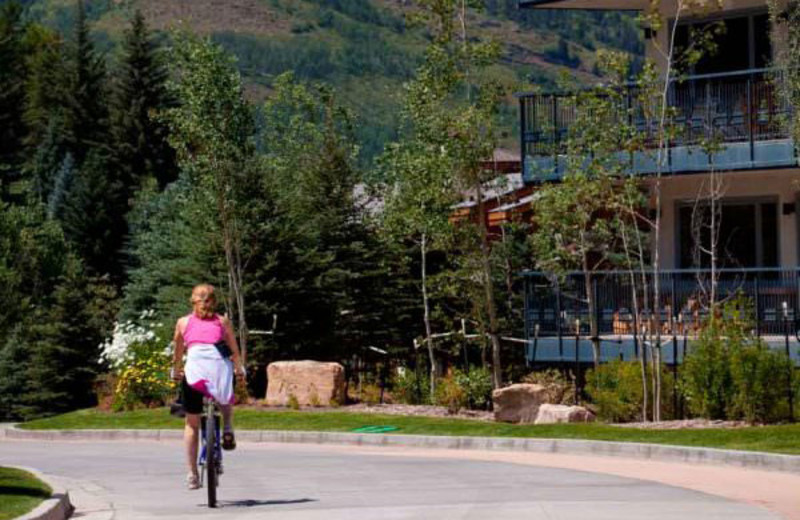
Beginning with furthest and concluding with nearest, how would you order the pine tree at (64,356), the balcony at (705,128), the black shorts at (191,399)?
the pine tree at (64,356) < the balcony at (705,128) < the black shorts at (191,399)

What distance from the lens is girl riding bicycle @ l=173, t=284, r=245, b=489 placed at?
1634 centimetres

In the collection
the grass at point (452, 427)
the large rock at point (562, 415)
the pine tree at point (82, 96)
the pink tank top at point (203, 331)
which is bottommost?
the grass at point (452, 427)

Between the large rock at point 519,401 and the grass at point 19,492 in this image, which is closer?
the grass at point 19,492

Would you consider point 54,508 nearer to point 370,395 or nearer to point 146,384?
point 370,395

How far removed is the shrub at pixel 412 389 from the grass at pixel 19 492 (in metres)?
16.3

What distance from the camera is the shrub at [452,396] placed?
33.4 metres

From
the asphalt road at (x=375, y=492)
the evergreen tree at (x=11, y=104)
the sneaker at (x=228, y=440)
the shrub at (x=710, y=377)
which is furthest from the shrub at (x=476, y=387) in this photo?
the evergreen tree at (x=11, y=104)

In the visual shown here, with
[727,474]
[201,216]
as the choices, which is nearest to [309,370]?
[201,216]

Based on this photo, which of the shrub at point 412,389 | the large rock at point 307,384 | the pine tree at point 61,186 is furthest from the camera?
the pine tree at point 61,186

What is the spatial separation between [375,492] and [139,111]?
77.0 m

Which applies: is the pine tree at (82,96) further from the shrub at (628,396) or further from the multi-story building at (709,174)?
the shrub at (628,396)

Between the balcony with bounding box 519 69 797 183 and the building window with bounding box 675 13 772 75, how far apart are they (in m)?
1.20

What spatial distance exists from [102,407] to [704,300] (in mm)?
14325

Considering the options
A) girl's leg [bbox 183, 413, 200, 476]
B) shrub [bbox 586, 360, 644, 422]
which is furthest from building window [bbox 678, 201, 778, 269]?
girl's leg [bbox 183, 413, 200, 476]
